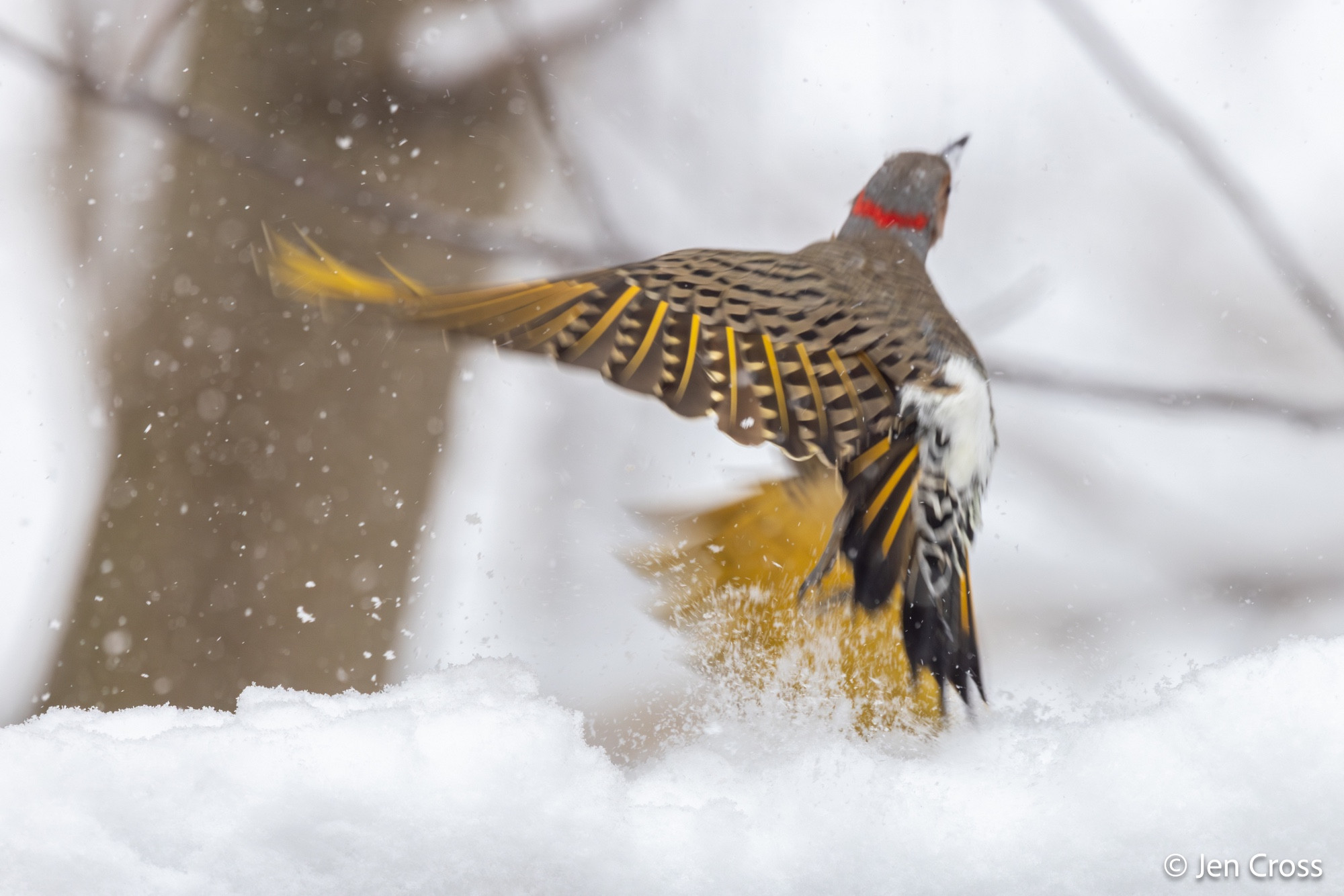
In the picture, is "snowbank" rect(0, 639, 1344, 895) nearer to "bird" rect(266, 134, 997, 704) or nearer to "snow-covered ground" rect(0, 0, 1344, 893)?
"snow-covered ground" rect(0, 0, 1344, 893)

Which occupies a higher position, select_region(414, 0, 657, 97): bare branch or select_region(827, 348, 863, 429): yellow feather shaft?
select_region(414, 0, 657, 97): bare branch

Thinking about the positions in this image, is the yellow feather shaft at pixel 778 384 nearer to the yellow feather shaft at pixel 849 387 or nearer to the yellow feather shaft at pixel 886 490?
the yellow feather shaft at pixel 849 387

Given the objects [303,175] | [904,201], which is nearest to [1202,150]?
[904,201]

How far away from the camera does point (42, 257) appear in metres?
2.07

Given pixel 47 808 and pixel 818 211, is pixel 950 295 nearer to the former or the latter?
pixel 818 211

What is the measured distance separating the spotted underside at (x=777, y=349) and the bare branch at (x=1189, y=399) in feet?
2.71

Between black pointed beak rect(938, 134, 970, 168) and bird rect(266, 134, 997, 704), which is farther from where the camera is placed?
black pointed beak rect(938, 134, 970, 168)

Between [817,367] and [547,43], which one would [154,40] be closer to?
[547,43]

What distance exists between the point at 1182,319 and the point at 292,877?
2.66m

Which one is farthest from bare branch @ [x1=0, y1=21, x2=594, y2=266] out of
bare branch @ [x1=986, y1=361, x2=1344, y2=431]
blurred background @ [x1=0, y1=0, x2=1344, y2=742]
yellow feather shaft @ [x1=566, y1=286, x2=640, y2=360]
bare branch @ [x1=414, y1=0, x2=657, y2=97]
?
bare branch @ [x1=986, y1=361, x2=1344, y2=431]

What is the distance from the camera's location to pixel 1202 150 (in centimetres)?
226

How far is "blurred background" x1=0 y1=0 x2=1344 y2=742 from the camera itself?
5.36ft

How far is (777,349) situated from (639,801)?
2.20ft

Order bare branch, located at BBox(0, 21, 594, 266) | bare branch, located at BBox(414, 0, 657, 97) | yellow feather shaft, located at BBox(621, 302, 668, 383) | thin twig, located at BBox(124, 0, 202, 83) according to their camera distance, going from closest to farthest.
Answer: yellow feather shaft, located at BBox(621, 302, 668, 383), bare branch, located at BBox(0, 21, 594, 266), thin twig, located at BBox(124, 0, 202, 83), bare branch, located at BBox(414, 0, 657, 97)
